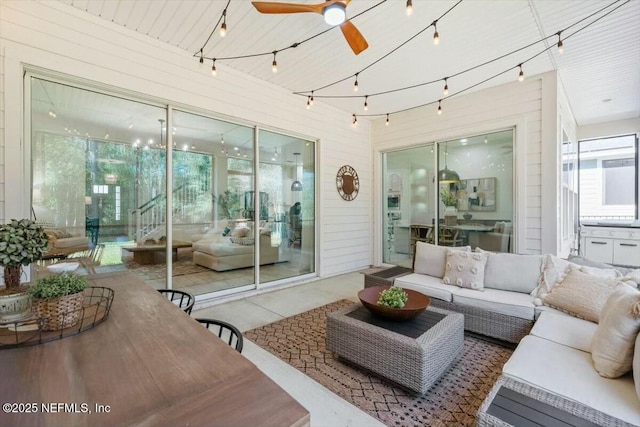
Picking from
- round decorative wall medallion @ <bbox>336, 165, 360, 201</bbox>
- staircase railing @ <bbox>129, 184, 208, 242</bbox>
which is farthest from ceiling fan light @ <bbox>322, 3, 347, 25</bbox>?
round decorative wall medallion @ <bbox>336, 165, 360, 201</bbox>

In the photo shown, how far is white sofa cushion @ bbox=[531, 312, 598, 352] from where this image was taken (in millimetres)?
2021

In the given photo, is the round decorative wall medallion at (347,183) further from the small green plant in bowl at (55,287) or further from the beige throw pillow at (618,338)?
the small green plant in bowl at (55,287)

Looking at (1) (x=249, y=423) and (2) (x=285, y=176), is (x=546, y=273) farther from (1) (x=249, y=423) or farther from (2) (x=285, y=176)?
(2) (x=285, y=176)

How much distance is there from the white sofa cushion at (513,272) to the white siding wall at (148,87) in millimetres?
2912

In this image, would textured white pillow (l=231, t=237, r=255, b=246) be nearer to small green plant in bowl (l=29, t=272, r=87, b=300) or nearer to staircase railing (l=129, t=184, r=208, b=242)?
staircase railing (l=129, t=184, r=208, b=242)

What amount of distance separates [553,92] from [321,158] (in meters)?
3.65

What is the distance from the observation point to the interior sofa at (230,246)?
4395mm

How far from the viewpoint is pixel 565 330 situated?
86.9 inches

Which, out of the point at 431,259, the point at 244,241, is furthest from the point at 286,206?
the point at 431,259

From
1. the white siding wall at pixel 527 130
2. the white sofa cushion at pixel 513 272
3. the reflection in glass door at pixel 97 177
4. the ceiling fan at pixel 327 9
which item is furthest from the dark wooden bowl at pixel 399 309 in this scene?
the white siding wall at pixel 527 130

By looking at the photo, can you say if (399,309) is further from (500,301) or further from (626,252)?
(626,252)

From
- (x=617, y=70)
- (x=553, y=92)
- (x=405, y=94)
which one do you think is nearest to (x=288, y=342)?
(x=405, y=94)

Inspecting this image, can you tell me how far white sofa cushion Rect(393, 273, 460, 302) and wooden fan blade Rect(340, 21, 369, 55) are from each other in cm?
264

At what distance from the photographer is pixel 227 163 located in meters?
4.40
